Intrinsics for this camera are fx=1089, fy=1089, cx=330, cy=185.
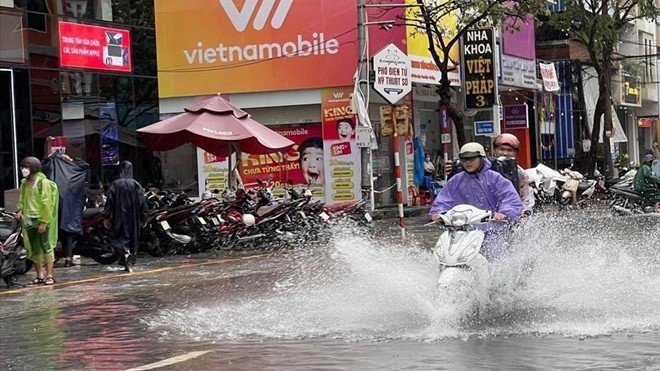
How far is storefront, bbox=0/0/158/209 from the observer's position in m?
25.4

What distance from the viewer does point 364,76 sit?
28.6 metres

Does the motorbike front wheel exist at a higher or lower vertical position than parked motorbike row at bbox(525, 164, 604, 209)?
lower

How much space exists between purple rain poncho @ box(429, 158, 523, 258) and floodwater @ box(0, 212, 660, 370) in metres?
0.27

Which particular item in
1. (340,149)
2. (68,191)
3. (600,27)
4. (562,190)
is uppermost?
(600,27)

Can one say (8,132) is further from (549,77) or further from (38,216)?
(549,77)

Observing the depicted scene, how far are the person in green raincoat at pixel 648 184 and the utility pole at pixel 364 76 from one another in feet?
21.3

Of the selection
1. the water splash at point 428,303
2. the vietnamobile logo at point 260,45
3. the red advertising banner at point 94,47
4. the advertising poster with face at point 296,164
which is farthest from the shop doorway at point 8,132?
the water splash at point 428,303

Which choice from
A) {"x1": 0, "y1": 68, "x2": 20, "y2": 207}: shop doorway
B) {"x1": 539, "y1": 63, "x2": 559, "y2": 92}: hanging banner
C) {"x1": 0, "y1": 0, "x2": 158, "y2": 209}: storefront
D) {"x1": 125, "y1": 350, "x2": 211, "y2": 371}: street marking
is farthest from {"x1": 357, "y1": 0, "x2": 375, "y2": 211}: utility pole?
{"x1": 125, "y1": 350, "x2": 211, "y2": 371}: street marking

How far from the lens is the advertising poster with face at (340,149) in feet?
99.7

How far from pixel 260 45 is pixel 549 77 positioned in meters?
15.3

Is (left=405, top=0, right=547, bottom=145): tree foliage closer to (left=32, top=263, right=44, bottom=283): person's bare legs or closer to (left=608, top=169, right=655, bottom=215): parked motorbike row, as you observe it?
(left=608, top=169, right=655, bottom=215): parked motorbike row

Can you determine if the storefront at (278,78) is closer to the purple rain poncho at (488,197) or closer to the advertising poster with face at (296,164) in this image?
the advertising poster with face at (296,164)

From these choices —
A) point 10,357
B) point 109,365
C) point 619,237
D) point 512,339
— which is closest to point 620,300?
point 512,339

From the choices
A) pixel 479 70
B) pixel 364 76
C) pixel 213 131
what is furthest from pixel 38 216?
pixel 479 70
